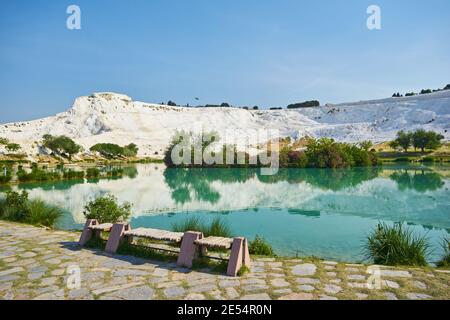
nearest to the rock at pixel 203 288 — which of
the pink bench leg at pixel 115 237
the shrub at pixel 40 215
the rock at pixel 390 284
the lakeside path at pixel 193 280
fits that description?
the lakeside path at pixel 193 280

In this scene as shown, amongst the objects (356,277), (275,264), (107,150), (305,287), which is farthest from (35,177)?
(107,150)

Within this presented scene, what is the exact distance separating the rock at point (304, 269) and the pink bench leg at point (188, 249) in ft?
4.31

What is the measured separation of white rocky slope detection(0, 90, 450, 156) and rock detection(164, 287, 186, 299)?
193 feet

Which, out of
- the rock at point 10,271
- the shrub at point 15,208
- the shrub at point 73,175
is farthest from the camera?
the shrub at point 73,175

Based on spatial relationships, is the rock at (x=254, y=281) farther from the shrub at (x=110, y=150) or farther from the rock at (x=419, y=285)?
the shrub at (x=110, y=150)

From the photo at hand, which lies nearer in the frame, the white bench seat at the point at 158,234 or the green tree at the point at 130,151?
the white bench seat at the point at 158,234

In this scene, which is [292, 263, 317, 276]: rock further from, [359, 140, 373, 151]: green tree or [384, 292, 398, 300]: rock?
[359, 140, 373, 151]: green tree

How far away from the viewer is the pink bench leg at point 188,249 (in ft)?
15.4

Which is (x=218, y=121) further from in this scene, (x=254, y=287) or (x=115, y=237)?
(x=254, y=287)

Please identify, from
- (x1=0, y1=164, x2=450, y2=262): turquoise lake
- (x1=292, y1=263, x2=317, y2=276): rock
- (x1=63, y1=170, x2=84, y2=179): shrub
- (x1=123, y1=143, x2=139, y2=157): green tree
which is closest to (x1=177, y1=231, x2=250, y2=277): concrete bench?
(x1=292, y1=263, x2=317, y2=276): rock

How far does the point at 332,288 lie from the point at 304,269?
0.80 m

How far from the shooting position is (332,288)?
12.6ft
